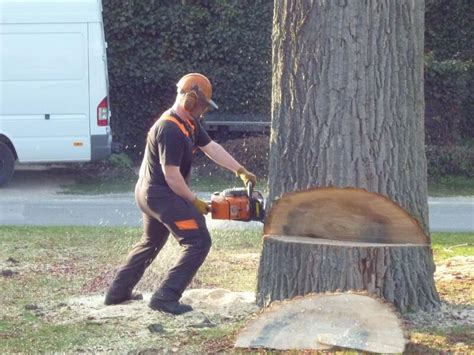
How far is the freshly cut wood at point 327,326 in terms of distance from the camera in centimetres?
488

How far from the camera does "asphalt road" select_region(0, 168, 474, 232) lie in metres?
11.3

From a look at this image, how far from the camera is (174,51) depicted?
1628 cm

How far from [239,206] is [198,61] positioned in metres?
10.8

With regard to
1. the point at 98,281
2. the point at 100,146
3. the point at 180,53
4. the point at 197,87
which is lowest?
the point at 98,281

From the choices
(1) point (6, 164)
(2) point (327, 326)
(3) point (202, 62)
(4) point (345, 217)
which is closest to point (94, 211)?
(1) point (6, 164)

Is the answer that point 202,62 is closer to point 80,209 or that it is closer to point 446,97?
point 446,97

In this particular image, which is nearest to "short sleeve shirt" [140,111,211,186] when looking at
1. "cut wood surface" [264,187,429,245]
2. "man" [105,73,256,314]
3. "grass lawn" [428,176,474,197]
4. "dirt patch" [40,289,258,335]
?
"man" [105,73,256,314]

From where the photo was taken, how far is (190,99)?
5.99 meters

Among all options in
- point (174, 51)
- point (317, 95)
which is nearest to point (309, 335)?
point (317, 95)

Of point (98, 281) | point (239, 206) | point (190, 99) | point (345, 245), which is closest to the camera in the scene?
point (345, 245)

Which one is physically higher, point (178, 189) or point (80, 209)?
point (178, 189)

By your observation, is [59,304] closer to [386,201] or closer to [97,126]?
[386,201]

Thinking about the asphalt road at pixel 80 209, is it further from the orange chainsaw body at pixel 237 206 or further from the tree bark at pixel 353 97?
the tree bark at pixel 353 97

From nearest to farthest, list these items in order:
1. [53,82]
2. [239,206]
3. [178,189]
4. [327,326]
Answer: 1. [327,326]
2. [239,206]
3. [178,189]
4. [53,82]
